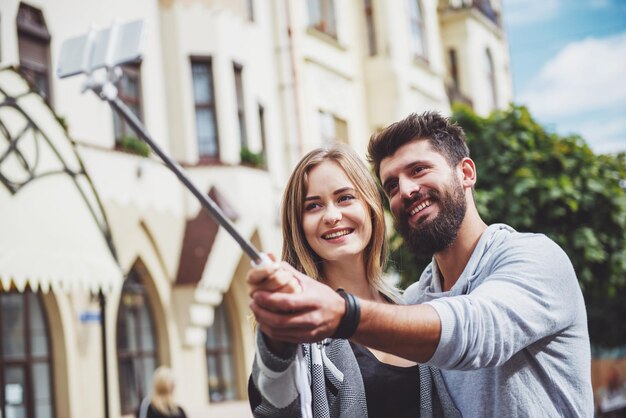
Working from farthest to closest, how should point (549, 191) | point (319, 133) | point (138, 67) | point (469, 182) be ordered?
point (319, 133) < point (138, 67) < point (549, 191) < point (469, 182)

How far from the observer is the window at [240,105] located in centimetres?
1546

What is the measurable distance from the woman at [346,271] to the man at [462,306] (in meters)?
0.15

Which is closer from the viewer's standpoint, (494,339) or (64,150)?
(494,339)

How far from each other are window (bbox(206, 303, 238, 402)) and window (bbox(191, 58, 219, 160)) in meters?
2.91

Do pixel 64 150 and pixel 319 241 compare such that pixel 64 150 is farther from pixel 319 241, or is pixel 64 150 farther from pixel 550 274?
pixel 550 274

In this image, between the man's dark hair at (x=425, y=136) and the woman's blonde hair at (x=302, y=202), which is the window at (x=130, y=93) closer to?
the woman's blonde hair at (x=302, y=202)

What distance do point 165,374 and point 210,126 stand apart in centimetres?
722

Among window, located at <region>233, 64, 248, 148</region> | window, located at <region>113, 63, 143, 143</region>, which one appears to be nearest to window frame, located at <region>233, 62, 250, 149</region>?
window, located at <region>233, 64, 248, 148</region>

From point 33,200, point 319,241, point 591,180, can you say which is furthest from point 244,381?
point 319,241

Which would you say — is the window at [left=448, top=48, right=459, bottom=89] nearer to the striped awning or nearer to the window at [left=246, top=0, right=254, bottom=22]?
the window at [left=246, top=0, right=254, bottom=22]

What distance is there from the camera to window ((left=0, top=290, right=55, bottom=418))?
11.1 meters

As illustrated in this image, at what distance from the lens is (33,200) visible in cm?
810

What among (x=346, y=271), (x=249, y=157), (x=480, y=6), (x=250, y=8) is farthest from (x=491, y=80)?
(x=346, y=271)

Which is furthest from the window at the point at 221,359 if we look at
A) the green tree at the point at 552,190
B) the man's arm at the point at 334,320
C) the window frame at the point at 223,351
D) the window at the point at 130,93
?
the man's arm at the point at 334,320
